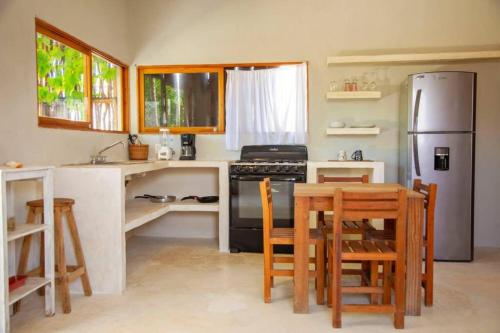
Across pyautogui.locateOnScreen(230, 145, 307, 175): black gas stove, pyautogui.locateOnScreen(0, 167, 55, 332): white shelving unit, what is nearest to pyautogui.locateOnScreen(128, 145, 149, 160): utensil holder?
pyautogui.locateOnScreen(230, 145, 307, 175): black gas stove

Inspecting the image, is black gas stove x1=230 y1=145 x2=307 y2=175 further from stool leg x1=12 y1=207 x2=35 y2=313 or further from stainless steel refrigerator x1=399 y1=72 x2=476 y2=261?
stool leg x1=12 y1=207 x2=35 y2=313

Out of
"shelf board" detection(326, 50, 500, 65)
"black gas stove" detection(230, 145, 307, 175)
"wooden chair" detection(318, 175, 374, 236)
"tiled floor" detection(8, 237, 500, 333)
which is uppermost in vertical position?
"shelf board" detection(326, 50, 500, 65)

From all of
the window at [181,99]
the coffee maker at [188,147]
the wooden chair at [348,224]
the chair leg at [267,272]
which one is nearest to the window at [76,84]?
the window at [181,99]

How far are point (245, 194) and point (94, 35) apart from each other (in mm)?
2138

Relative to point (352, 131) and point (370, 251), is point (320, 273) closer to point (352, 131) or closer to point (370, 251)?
point (370, 251)

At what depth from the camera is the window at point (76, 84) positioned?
10.8ft

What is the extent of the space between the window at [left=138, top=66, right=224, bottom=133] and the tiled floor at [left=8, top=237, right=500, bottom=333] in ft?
5.78

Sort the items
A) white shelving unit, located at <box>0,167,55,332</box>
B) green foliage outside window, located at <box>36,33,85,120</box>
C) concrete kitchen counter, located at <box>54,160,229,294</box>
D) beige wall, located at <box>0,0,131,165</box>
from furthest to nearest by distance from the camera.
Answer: green foliage outside window, located at <box>36,33,85,120</box> < concrete kitchen counter, located at <box>54,160,229,294</box> < beige wall, located at <box>0,0,131,165</box> < white shelving unit, located at <box>0,167,55,332</box>

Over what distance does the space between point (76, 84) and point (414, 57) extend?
3.33m

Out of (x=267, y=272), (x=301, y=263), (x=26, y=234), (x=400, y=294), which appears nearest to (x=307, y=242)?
(x=301, y=263)

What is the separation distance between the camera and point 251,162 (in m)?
4.20

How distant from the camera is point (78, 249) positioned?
287 cm

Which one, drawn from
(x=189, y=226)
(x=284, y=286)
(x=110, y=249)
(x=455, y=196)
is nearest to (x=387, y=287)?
(x=284, y=286)

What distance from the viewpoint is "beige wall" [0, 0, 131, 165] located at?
279cm
